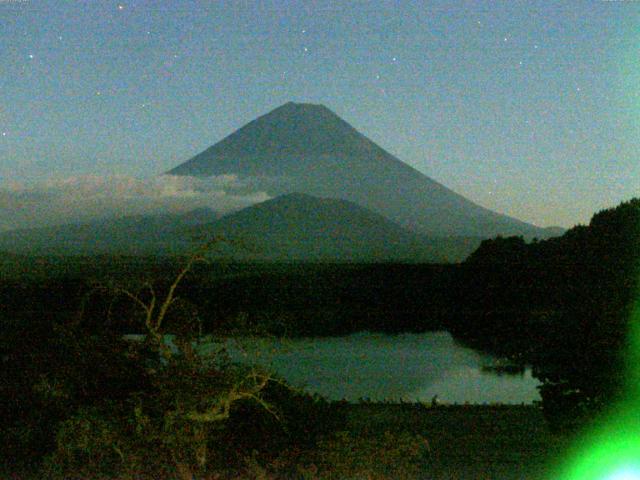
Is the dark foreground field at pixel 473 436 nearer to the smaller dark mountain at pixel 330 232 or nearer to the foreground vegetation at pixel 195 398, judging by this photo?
the foreground vegetation at pixel 195 398

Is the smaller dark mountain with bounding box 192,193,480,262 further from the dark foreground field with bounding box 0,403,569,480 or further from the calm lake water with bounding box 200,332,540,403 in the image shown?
the dark foreground field with bounding box 0,403,569,480

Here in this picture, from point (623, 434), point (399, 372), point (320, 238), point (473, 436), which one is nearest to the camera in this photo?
point (623, 434)

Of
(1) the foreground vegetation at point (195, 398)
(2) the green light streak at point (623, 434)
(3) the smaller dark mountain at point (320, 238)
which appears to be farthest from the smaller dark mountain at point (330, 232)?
(2) the green light streak at point (623, 434)

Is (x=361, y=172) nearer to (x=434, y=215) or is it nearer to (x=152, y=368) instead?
(x=434, y=215)

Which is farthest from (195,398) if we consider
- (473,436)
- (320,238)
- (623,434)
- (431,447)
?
(320,238)

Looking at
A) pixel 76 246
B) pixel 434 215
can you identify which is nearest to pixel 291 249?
pixel 76 246

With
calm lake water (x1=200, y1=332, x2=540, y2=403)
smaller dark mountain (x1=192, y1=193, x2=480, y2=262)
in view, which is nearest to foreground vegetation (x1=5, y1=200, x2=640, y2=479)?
calm lake water (x1=200, y1=332, x2=540, y2=403)

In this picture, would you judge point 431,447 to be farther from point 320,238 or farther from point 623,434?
point 320,238
